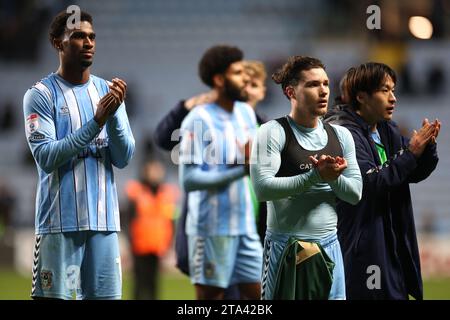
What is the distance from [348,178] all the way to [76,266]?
1.56m

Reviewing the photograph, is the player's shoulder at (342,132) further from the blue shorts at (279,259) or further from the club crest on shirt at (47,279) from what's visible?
the club crest on shirt at (47,279)

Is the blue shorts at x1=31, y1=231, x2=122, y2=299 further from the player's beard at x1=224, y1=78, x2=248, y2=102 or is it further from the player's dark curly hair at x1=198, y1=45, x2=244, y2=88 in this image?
the player's dark curly hair at x1=198, y1=45, x2=244, y2=88

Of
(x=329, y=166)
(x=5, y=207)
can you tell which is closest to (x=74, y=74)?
(x=329, y=166)

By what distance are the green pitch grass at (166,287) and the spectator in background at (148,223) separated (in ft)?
1.33

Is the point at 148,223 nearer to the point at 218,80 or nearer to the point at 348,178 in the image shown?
the point at 218,80

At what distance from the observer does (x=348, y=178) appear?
5488mm

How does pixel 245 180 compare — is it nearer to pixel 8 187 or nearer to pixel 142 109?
pixel 8 187

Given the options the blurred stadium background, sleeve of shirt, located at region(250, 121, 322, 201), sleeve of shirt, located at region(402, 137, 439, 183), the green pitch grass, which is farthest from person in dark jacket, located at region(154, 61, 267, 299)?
the blurred stadium background

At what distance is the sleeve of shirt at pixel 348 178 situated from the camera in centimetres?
544

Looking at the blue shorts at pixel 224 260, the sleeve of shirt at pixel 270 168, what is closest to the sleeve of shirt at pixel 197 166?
the blue shorts at pixel 224 260

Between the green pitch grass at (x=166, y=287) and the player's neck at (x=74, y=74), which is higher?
the player's neck at (x=74, y=74)

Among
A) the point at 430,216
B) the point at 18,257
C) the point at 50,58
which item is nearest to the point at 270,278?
the point at 18,257

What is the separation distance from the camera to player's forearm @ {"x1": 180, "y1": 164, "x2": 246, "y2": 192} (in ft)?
24.6

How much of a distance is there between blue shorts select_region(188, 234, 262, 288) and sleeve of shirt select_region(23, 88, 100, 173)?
2.35m
